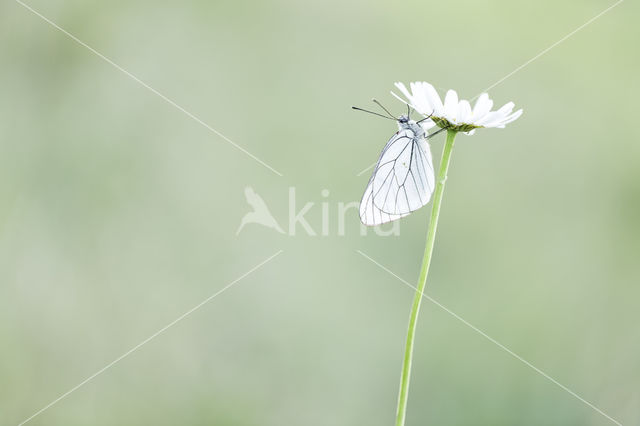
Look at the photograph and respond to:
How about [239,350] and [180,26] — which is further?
[180,26]

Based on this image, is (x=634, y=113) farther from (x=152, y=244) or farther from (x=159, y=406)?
(x=159, y=406)

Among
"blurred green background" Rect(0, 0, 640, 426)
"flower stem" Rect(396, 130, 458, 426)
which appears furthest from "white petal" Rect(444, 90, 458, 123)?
"blurred green background" Rect(0, 0, 640, 426)

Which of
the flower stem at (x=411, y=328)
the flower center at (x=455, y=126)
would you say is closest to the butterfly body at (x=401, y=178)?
the flower center at (x=455, y=126)

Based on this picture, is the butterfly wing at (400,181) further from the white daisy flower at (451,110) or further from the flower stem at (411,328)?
the flower stem at (411,328)

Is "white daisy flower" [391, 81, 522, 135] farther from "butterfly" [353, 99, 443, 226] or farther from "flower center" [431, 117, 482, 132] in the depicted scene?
"butterfly" [353, 99, 443, 226]

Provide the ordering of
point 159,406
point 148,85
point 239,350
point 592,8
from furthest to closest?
point 592,8 < point 148,85 < point 239,350 < point 159,406

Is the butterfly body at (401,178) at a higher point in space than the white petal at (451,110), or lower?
lower

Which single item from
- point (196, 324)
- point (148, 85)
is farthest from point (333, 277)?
point (148, 85)
